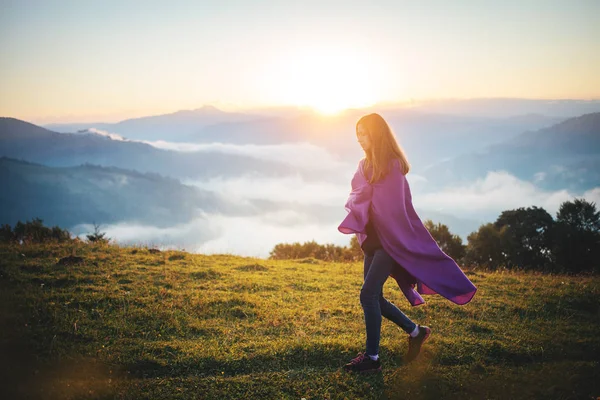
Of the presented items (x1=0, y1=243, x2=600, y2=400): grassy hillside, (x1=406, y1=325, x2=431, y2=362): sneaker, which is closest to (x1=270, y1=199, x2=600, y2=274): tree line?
(x1=0, y1=243, x2=600, y2=400): grassy hillside

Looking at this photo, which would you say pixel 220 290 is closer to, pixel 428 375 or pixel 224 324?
pixel 224 324

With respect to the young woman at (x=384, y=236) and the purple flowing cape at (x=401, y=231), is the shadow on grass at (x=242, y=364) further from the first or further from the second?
the purple flowing cape at (x=401, y=231)

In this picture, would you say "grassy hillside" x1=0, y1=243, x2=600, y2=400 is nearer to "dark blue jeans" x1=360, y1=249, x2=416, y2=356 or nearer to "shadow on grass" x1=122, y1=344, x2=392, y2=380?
"shadow on grass" x1=122, y1=344, x2=392, y2=380

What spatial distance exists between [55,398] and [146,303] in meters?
3.43

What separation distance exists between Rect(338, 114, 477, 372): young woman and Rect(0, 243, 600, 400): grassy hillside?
30.4 inches

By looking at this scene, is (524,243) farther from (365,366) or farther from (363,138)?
(363,138)

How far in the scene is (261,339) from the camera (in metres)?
6.42

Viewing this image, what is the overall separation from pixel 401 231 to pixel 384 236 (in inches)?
8.9

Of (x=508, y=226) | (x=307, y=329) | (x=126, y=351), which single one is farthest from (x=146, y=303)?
(x=508, y=226)

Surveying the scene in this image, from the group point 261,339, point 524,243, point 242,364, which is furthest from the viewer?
point 524,243

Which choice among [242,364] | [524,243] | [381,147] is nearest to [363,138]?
[381,147]

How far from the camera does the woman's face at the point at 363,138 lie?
5.25 meters

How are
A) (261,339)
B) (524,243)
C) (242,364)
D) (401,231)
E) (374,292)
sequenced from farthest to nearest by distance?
(524,243) < (261,339) < (242,364) < (401,231) < (374,292)

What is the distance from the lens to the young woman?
5.20 meters
